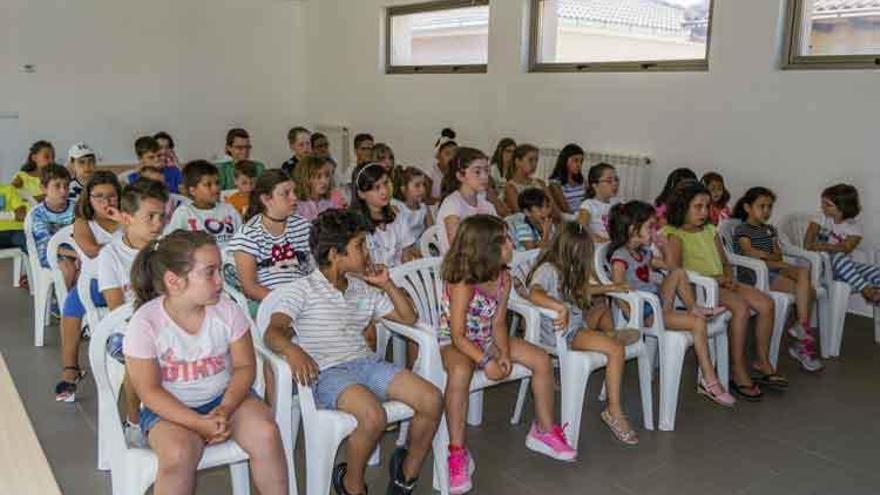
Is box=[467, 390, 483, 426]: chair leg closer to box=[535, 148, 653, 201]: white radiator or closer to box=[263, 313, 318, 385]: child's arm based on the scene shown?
box=[263, 313, 318, 385]: child's arm

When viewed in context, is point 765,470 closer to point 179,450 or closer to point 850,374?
point 850,374

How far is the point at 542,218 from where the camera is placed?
4164 mm

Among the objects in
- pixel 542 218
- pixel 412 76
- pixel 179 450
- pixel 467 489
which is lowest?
pixel 467 489

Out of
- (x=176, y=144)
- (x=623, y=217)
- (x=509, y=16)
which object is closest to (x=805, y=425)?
(x=623, y=217)

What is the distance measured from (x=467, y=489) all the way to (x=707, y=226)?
1957 mm

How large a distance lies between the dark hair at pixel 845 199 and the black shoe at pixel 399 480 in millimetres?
3300

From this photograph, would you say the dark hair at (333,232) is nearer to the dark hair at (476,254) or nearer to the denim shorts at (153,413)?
the dark hair at (476,254)

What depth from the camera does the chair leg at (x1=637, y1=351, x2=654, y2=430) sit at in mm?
3143

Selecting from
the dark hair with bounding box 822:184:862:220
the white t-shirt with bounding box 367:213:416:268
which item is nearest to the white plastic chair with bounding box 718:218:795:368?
the dark hair with bounding box 822:184:862:220

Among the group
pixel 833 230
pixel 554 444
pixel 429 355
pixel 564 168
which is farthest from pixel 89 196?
pixel 833 230

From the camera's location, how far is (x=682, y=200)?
3.70 m

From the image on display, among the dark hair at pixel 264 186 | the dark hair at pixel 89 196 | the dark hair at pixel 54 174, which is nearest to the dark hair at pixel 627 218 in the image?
the dark hair at pixel 264 186

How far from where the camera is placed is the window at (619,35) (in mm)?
5691

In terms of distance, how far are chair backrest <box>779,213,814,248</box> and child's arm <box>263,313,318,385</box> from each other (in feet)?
11.3
